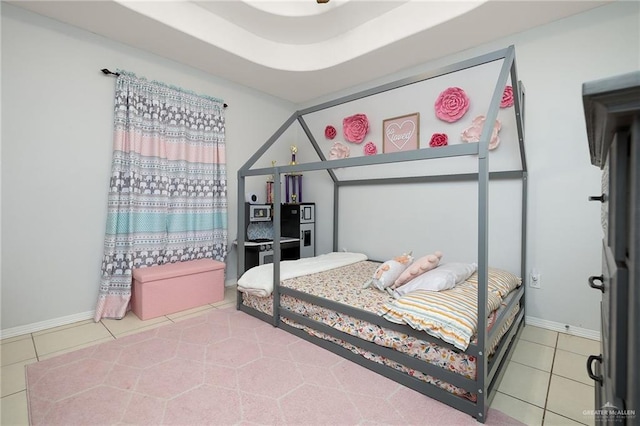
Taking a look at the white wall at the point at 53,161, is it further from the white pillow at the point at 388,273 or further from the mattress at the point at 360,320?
the white pillow at the point at 388,273

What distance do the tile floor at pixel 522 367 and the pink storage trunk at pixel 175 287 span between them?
9 centimetres

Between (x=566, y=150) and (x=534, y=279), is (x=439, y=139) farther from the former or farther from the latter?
(x=534, y=279)

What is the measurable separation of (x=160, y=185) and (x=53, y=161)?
779 mm

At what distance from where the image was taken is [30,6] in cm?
219

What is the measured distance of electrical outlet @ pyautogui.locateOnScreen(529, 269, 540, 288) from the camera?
7.98 ft

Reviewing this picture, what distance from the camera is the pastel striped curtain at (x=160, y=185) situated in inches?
103

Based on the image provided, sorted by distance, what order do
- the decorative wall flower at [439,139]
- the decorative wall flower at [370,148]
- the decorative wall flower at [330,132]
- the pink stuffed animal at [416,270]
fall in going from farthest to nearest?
the decorative wall flower at [330,132] → the decorative wall flower at [370,148] → the decorative wall flower at [439,139] → the pink stuffed animal at [416,270]

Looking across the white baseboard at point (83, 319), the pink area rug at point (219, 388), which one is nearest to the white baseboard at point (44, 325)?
the white baseboard at point (83, 319)

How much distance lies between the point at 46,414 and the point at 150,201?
1.80 metres

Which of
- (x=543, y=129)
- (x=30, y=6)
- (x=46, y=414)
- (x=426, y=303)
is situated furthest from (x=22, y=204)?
(x=543, y=129)

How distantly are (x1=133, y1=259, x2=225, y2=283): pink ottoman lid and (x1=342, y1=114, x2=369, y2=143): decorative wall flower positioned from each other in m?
2.03

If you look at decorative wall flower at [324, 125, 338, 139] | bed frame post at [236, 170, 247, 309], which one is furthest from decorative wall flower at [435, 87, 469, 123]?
bed frame post at [236, 170, 247, 309]

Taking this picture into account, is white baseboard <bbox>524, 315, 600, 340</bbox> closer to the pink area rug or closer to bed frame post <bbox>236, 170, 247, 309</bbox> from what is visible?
the pink area rug

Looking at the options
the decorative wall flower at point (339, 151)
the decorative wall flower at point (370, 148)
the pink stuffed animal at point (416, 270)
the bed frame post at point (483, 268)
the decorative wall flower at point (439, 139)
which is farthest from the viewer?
the decorative wall flower at point (339, 151)
